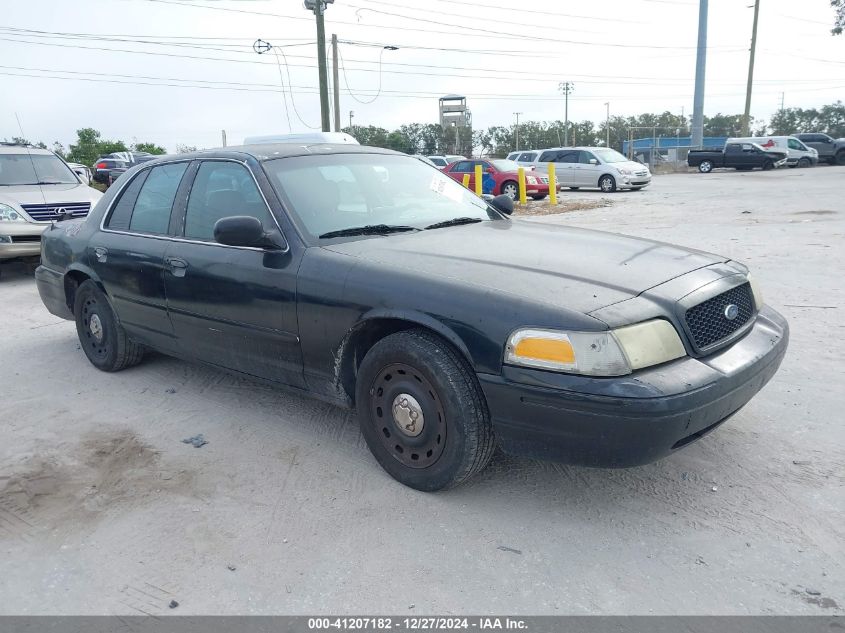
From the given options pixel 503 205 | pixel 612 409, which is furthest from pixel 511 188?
pixel 612 409

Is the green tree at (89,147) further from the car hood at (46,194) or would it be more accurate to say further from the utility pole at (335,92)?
the car hood at (46,194)

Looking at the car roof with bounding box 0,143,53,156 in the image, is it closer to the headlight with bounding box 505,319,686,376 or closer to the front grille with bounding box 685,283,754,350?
the headlight with bounding box 505,319,686,376

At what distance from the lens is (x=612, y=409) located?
8.21ft

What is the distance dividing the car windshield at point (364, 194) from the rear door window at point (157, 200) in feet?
2.92

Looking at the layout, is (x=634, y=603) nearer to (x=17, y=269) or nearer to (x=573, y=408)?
(x=573, y=408)

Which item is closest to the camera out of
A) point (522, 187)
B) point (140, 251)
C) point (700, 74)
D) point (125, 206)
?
point (140, 251)

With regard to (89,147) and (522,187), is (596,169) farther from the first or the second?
(89,147)

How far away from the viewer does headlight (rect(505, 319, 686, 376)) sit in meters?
2.56

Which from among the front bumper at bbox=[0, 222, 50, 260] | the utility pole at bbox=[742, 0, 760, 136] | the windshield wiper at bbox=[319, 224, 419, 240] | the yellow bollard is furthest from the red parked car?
the utility pole at bbox=[742, 0, 760, 136]

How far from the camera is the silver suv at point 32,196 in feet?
28.5

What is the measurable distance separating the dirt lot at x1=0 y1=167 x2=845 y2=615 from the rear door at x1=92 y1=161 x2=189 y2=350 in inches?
20.8

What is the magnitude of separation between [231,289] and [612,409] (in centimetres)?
217

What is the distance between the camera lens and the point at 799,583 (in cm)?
242
